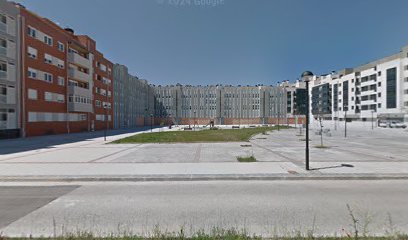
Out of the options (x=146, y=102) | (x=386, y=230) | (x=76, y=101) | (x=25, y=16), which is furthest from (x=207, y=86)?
(x=386, y=230)

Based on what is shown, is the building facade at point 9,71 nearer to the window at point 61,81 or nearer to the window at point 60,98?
the window at point 60,98

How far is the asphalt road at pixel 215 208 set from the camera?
4.64 m

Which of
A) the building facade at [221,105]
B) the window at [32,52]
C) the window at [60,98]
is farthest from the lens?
the building facade at [221,105]

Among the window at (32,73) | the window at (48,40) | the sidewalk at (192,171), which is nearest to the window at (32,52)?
the window at (32,73)

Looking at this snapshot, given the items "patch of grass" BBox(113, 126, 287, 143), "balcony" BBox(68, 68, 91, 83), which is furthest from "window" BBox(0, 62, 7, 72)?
"patch of grass" BBox(113, 126, 287, 143)

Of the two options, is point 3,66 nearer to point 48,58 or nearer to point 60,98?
point 48,58

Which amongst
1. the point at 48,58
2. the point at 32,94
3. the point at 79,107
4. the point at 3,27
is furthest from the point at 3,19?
the point at 79,107

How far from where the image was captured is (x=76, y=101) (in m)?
37.8

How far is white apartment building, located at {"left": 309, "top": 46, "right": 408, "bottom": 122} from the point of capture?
189 feet

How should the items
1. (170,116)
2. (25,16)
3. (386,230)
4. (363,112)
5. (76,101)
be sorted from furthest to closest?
(170,116) < (363,112) < (76,101) < (25,16) < (386,230)

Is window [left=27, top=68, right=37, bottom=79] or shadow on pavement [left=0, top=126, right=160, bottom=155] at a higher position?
window [left=27, top=68, right=37, bottom=79]

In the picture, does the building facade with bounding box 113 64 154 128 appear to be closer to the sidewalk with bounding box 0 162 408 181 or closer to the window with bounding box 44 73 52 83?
the window with bounding box 44 73 52 83

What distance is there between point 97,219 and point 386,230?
6958mm

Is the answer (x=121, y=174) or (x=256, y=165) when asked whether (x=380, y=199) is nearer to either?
(x=256, y=165)
